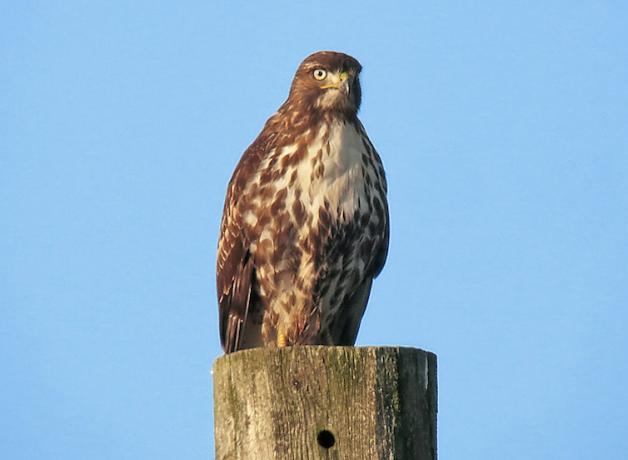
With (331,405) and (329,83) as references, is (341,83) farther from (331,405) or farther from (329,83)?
(331,405)

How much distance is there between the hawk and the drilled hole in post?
8.29 ft

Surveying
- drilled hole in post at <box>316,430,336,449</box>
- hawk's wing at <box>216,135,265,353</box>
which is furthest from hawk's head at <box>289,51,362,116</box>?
drilled hole in post at <box>316,430,336,449</box>

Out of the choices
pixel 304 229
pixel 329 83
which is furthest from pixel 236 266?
pixel 329 83

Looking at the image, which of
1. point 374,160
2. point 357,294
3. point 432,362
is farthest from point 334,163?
point 432,362

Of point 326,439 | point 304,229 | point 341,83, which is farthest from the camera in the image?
point 341,83

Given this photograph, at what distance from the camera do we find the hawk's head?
20.5 feet

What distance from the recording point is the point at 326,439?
3.42 m

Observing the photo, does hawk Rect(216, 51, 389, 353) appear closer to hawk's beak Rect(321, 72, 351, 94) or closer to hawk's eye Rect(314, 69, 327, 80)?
hawk's beak Rect(321, 72, 351, 94)

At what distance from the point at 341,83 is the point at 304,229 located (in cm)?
101

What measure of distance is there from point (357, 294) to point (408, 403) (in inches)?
109

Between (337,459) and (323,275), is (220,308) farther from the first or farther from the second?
(337,459)

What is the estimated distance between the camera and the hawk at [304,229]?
5.89 metres

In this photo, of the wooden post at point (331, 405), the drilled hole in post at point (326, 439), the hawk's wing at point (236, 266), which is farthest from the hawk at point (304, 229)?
the drilled hole in post at point (326, 439)

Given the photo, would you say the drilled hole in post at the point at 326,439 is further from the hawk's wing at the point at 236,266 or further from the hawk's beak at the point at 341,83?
the hawk's beak at the point at 341,83
